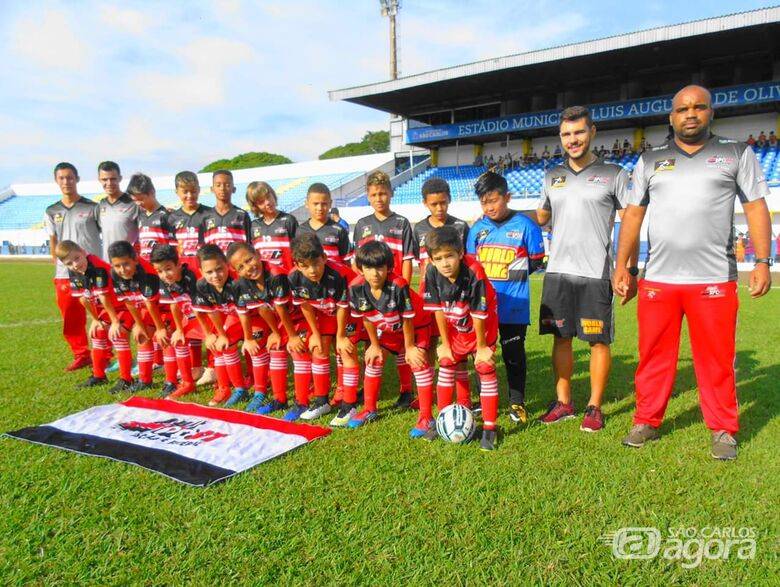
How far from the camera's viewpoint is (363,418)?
407 cm

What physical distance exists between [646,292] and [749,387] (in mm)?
2135

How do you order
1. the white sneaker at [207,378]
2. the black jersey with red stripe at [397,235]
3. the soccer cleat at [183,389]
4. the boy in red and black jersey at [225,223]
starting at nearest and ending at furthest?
the black jersey with red stripe at [397,235] → the soccer cleat at [183,389] → the boy in red and black jersey at [225,223] → the white sneaker at [207,378]

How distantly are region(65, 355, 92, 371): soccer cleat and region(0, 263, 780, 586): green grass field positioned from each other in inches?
77.1

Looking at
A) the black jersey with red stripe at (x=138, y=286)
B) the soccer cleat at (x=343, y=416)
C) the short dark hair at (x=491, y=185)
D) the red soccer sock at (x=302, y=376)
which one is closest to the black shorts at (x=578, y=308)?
the short dark hair at (x=491, y=185)

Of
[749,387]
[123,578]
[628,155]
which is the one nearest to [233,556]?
[123,578]

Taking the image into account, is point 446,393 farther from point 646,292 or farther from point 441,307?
point 646,292

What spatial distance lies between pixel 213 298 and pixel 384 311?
5.71 ft

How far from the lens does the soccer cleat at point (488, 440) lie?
3.46 metres

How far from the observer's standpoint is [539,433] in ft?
12.3

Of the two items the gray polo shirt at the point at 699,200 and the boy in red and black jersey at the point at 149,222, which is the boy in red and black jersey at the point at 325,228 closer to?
the boy in red and black jersey at the point at 149,222

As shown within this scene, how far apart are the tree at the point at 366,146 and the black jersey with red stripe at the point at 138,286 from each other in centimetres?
6029

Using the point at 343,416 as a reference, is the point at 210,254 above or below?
above

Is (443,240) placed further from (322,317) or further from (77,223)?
(77,223)

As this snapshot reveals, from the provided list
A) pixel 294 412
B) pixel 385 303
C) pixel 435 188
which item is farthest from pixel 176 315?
pixel 435 188
